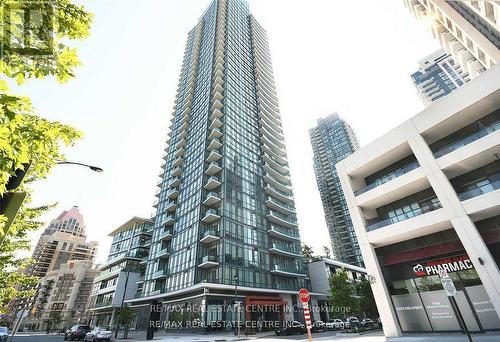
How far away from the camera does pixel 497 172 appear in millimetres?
17406

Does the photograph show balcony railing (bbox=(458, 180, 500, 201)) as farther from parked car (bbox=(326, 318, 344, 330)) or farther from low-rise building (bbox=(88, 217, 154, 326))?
low-rise building (bbox=(88, 217, 154, 326))

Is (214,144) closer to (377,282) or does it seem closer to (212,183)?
(212,183)

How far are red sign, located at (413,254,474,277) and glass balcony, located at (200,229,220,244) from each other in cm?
2545

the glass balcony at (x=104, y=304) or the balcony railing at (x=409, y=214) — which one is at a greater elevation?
the balcony railing at (x=409, y=214)

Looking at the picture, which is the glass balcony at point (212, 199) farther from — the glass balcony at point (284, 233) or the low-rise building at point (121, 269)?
the low-rise building at point (121, 269)

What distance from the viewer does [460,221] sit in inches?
667

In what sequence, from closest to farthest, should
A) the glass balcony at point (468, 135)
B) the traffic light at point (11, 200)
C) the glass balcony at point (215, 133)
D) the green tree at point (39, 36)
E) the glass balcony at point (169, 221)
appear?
the traffic light at point (11, 200) < the green tree at point (39, 36) < the glass balcony at point (468, 135) < the glass balcony at point (169, 221) < the glass balcony at point (215, 133)

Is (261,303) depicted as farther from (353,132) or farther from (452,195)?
(353,132)

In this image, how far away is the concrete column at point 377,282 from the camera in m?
18.9

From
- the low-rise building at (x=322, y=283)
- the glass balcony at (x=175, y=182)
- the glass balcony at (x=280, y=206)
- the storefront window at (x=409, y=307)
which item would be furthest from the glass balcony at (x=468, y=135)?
the glass balcony at (x=175, y=182)

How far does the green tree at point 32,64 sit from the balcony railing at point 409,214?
22616mm

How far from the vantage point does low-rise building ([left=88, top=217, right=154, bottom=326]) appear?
53.8 metres

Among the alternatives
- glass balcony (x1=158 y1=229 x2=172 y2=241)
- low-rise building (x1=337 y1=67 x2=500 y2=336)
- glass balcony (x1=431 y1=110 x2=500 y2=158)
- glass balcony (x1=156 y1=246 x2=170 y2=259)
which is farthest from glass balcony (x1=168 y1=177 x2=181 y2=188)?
glass balcony (x1=431 y1=110 x2=500 y2=158)

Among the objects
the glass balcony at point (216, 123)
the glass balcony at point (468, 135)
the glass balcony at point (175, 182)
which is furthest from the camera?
the glass balcony at point (175, 182)
